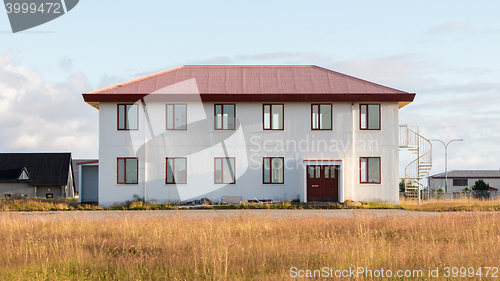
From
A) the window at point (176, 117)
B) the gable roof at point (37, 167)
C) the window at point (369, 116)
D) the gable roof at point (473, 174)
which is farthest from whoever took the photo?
the gable roof at point (473, 174)

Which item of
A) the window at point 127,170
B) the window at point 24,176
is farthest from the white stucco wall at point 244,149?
the window at point 24,176

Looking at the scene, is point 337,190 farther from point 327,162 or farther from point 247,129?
point 247,129

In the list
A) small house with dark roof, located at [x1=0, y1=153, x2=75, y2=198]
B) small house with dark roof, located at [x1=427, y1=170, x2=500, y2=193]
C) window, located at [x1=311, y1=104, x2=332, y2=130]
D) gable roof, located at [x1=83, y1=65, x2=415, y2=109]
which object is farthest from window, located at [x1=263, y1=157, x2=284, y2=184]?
small house with dark roof, located at [x1=427, y1=170, x2=500, y2=193]

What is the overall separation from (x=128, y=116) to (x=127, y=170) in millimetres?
3037

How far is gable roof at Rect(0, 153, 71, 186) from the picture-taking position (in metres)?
55.9

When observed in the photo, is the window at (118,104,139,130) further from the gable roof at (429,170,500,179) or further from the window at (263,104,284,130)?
the gable roof at (429,170,500,179)

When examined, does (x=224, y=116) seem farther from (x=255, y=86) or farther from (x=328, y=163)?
(x=328, y=163)

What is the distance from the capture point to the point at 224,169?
85.0ft

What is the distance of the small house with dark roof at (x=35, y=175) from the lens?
55.3 meters

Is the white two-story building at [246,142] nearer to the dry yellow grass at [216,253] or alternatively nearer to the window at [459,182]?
the dry yellow grass at [216,253]

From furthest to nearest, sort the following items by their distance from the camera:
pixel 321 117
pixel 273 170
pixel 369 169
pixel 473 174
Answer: pixel 473 174
pixel 321 117
pixel 369 169
pixel 273 170

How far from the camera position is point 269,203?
24422 millimetres

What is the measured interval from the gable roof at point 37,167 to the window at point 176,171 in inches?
1410

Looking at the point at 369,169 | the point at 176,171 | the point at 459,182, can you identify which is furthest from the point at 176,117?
the point at 459,182
